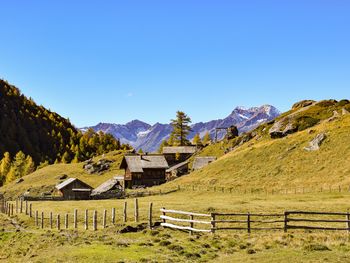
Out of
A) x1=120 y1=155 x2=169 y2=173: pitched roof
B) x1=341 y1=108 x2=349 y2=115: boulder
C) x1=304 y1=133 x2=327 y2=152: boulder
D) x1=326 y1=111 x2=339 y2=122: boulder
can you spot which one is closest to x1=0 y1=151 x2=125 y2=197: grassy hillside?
x1=120 y1=155 x2=169 y2=173: pitched roof

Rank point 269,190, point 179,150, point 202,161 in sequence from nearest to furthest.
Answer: point 269,190, point 202,161, point 179,150

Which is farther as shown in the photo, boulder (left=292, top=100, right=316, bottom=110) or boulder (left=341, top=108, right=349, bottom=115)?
boulder (left=292, top=100, right=316, bottom=110)

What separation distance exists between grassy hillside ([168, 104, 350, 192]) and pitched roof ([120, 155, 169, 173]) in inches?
566

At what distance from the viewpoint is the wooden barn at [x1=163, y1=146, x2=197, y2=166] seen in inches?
6048

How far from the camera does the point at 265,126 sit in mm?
132125

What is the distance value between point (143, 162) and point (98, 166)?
37664mm

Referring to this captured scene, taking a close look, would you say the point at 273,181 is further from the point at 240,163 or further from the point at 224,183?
the point at 240,163

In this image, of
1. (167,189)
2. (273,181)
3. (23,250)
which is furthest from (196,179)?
(23,250)

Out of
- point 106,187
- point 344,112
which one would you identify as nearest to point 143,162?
point 106,187

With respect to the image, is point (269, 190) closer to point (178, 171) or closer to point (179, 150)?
point (178, 171)

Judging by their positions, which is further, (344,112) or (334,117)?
(344,112)

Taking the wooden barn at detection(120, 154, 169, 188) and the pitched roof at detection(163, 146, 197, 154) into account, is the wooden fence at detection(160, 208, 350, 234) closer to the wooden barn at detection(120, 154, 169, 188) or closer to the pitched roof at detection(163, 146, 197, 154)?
the wooden barn at detection(120, 154, 169, 188)

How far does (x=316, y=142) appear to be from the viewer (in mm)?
92938

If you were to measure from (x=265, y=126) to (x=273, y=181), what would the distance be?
52.1 metres
